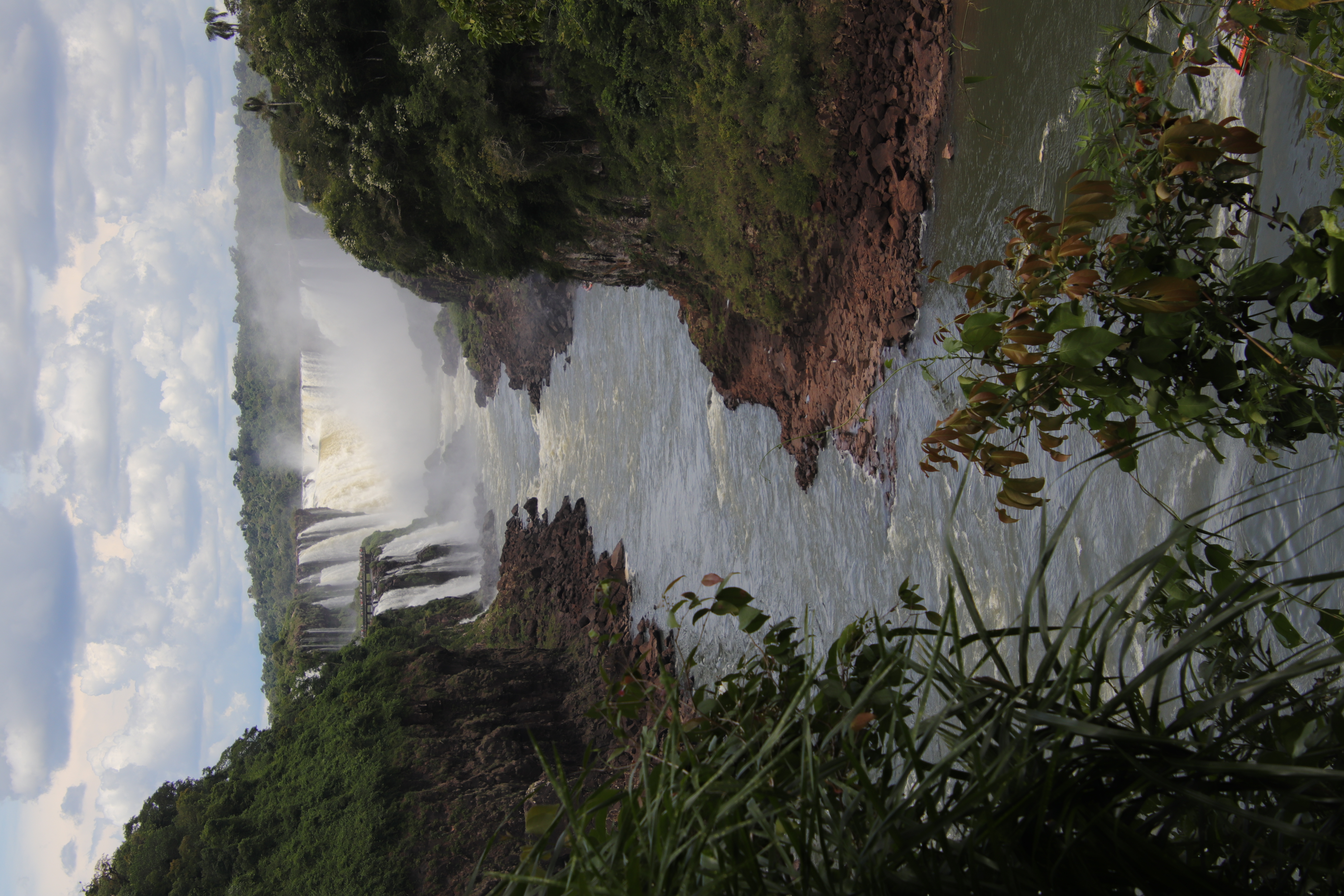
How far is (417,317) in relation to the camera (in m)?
37.1

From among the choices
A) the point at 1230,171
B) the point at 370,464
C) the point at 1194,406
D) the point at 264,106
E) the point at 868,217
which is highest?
the point at 264,106

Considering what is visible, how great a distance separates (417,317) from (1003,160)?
3503 centimetres

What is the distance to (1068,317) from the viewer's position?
1.74 meters

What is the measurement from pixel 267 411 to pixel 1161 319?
47950mm

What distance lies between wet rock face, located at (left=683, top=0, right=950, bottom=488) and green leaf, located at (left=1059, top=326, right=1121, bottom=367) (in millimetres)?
4942

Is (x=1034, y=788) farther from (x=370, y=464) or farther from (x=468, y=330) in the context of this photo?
(x=370, y=464)

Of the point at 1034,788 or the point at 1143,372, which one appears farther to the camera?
the point at 1143,372

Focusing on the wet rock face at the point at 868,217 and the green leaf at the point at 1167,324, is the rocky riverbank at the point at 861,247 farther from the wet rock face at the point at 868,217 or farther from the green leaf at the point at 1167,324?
the green leaf at the point at 1167,324

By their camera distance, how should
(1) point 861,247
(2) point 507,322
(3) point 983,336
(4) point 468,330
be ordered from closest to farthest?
(3) point 983,336 < (1) point 861,247 < (2) point 507,322 < (4) point 468,330

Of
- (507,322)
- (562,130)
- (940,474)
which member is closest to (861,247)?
(940,474)

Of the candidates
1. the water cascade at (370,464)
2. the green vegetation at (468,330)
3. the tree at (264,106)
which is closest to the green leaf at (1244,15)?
the tree at (264,106)

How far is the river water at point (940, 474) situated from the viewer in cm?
344

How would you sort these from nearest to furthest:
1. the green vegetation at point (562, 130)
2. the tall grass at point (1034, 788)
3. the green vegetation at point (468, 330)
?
the tall grass at point (1034, 788)
the green vegetation at point (562, 130)
the green vegetation at point (468, 330)

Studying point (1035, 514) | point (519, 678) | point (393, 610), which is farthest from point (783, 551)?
point (393, 610)
